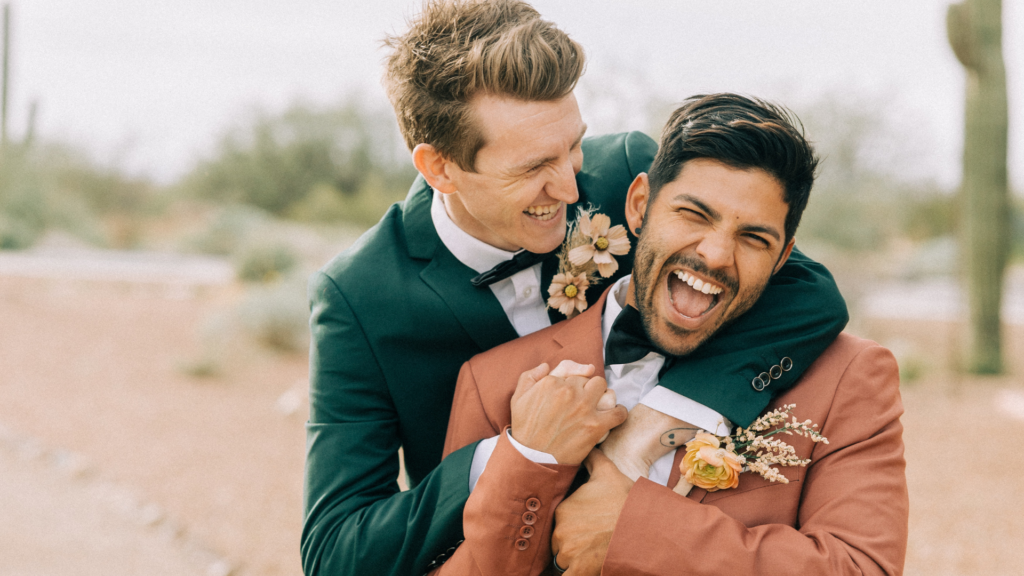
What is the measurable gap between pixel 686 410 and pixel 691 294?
32 centimetres

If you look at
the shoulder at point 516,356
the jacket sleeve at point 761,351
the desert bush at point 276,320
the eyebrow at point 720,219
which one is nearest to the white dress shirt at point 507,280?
the shoulder at point 516,356

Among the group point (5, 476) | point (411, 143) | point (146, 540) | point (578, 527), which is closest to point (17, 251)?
point (5, 476)

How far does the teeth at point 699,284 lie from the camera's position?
204cm

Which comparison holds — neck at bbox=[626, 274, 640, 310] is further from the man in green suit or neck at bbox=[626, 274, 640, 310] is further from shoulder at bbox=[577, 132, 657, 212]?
shoulder at bbox=[577, 132, 657, 212]

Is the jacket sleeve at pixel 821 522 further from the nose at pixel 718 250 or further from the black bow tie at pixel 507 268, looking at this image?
the black bow tie at pixel 507 268

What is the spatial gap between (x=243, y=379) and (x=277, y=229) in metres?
6.64

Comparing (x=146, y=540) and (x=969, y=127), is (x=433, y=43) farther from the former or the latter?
(x=969, y=127)

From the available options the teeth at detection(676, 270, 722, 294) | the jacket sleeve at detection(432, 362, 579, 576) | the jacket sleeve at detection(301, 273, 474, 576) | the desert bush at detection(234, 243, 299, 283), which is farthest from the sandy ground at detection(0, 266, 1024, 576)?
the teeth at detection(676, 270, 722, 294)

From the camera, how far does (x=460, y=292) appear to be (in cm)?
246

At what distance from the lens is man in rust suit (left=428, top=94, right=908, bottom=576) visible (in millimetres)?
1869

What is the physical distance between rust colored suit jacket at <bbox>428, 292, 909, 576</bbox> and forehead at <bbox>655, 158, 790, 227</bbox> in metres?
0.44

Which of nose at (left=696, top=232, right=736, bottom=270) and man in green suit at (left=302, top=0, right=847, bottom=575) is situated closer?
nose at (left=696, top=232, right=736, bottom=270)

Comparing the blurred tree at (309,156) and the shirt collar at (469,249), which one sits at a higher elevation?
the shirt collar at (469,249)

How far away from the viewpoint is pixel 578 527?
78.0 inches
